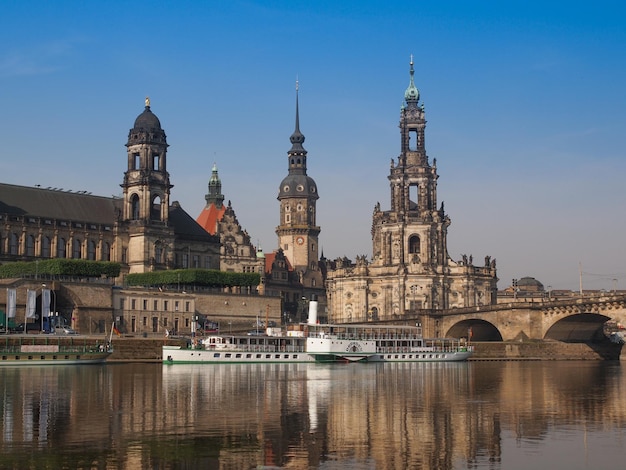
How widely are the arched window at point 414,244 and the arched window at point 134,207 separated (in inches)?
1691

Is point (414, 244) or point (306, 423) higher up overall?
point (414, 244)

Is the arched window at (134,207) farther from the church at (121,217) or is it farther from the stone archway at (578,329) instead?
the stone archway at (578,329)

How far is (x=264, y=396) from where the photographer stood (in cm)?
4919

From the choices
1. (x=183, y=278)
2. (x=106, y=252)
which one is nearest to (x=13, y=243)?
(x=106, y=252)

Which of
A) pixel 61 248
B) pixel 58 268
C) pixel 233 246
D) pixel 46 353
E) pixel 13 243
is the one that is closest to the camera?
pixel 46 353

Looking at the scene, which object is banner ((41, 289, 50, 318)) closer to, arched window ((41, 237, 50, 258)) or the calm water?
arched window ((41, 237, 50, 258))

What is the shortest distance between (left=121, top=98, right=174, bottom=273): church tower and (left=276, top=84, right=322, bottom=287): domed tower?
52.2 metres

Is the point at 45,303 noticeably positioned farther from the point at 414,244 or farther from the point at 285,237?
the point at 285,237

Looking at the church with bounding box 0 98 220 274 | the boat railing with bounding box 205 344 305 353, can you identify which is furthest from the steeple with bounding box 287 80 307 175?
the boat railing with bounding box 205 344 305 353

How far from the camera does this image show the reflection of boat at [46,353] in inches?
3206

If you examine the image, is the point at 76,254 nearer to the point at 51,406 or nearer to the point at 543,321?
the point at 543,321

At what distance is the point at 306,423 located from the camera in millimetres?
37125

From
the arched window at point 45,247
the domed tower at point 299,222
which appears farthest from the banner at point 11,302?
the domed tower at point 299,222

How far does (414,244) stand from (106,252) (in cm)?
4794
